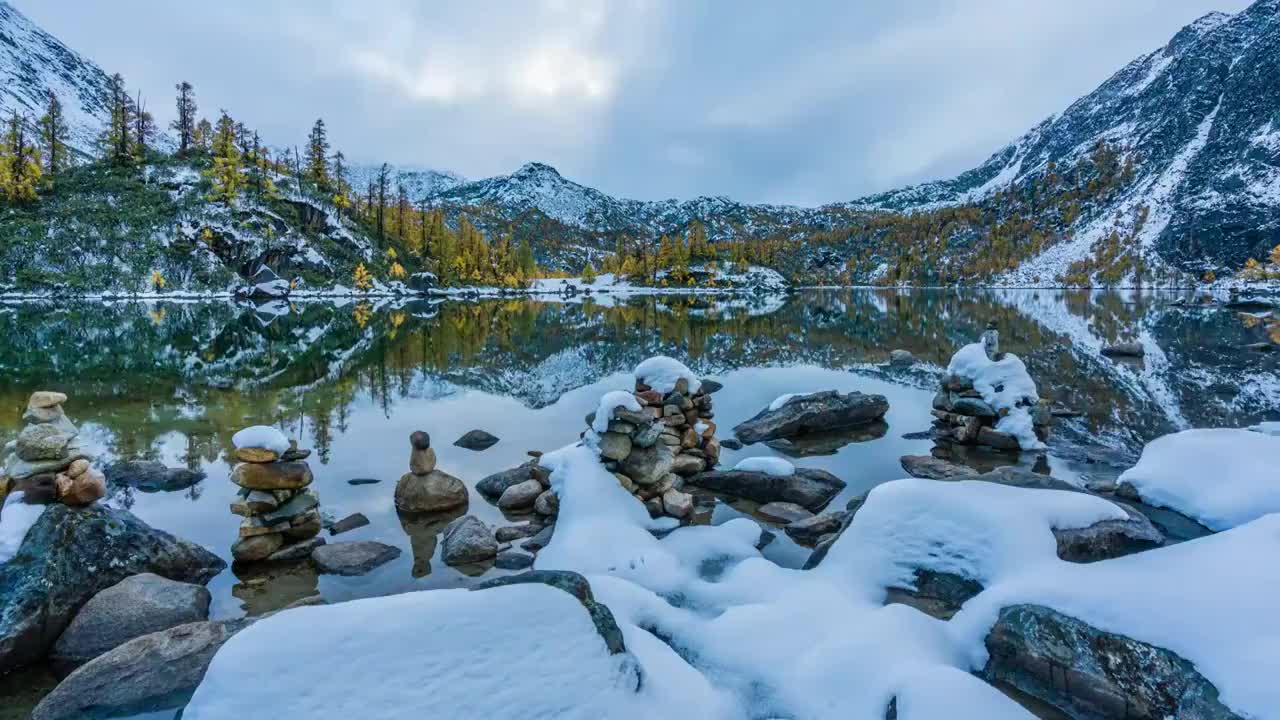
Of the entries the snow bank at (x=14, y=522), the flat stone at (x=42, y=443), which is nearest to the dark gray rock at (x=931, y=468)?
the snow bank at (x=14, y=522)

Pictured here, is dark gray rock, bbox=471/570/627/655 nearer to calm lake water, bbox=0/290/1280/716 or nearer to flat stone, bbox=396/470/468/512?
calm lake water, bbox=0/290/1280/716

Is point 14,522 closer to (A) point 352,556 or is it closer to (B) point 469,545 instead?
(A) point 352,556

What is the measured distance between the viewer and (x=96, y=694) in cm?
545

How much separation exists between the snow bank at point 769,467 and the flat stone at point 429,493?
609 cm

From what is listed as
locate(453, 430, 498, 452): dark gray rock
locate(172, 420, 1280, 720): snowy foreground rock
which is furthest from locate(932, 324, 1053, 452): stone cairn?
locate(453, 430, 498, 452): dark gray rock

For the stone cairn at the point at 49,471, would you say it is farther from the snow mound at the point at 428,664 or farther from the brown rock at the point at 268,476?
the snow mound at the point at 428,664

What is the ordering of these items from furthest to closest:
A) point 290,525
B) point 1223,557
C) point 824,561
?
point 290,525
point 824,561
point 1223,557

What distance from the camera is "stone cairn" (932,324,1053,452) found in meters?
15.6

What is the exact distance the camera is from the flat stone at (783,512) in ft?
35.2

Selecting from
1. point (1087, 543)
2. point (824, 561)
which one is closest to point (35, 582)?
point (824, 561)

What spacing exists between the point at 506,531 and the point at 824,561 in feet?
18.1

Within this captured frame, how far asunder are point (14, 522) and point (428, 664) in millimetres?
A: 6921

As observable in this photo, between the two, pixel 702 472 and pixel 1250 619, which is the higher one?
pixel 1250 619

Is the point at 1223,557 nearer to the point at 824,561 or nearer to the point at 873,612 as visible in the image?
the point at 873,612
